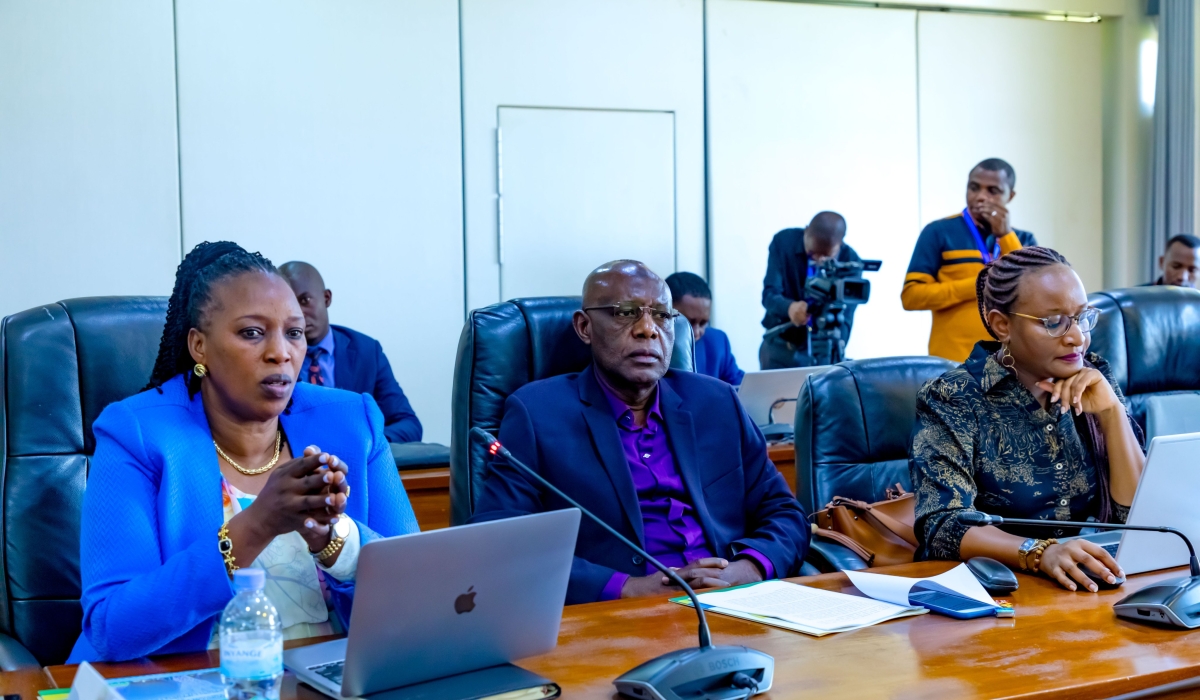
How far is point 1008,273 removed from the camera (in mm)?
2238

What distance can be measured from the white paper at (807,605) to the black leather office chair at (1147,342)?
141cm

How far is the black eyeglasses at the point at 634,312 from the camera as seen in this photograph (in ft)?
7.61

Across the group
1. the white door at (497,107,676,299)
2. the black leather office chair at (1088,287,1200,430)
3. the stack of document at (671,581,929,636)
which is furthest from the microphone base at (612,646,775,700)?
the white door at (497,107,676,299)

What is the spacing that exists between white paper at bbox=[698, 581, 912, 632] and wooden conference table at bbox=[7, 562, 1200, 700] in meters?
0.04

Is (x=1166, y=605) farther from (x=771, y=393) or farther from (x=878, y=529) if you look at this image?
(x=771, y=393)

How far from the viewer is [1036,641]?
56.6 inches

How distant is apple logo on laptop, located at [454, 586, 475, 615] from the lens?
1224 mm

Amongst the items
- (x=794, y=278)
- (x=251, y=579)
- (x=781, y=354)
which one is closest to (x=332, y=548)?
(x=251, y=579)

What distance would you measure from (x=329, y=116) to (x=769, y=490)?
3.26 m

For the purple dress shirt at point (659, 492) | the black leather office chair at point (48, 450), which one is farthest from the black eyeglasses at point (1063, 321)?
the black leather office chair at point (48, 450)

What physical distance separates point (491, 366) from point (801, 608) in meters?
0.92

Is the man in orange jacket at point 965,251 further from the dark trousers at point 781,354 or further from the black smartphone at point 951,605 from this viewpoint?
the black smartphone at point 951,605

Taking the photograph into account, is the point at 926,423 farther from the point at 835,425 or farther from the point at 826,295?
the point at 826,295

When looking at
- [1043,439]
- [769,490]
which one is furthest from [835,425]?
[1043,439]
